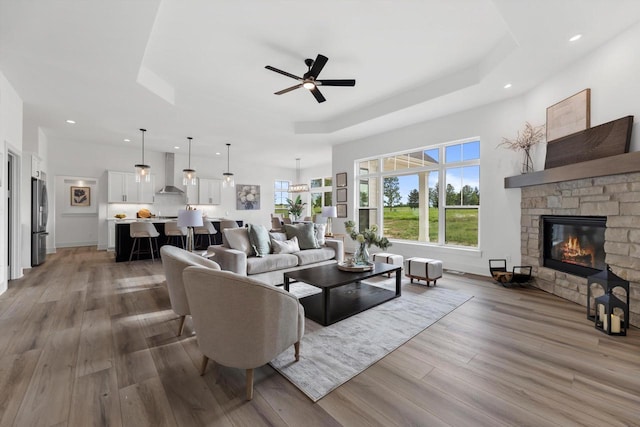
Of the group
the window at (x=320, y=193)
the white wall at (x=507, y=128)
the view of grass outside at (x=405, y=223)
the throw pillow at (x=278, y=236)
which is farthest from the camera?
the window at (x=320, y=193)

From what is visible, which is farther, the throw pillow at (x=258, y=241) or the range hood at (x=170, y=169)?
the range hood at (x=170, y=169)

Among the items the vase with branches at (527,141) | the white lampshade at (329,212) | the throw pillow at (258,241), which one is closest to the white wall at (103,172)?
the white lampshade at (329,212)

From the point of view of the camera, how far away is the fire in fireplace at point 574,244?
11.0 feet

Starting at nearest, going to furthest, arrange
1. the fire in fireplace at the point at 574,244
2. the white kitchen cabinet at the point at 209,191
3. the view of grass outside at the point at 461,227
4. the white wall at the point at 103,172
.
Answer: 1. the fire in fireplace at the point at 574,244
2. the view of grass outside at the point at 461,227
3. the white wall at the point at 103,172
4. the white kitchen cabinet at the point at 209,191

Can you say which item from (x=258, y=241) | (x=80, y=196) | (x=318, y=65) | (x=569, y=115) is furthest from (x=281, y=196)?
(x=569, y=115)

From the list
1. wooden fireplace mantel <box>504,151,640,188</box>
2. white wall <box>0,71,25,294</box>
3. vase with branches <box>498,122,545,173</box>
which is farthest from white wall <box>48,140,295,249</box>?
wooden fireplace mantel <box>504,151,640,188</box>

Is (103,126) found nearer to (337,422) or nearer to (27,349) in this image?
(27,349)

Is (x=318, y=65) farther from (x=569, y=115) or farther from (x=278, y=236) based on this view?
(x=569, y=115)

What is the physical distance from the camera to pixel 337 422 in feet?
5.09

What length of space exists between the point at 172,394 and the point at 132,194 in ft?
26.8

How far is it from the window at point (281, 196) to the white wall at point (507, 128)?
18.4 ft

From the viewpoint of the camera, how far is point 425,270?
13.8ft

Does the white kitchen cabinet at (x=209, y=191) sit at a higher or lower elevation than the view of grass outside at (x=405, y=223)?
higher

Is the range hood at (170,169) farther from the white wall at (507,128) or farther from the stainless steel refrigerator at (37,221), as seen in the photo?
the white wall at (507,128)
